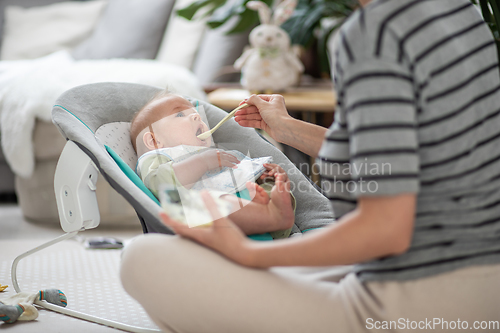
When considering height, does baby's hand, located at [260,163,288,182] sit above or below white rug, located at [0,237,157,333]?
above

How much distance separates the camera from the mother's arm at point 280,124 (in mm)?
934

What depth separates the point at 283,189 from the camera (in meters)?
0.93

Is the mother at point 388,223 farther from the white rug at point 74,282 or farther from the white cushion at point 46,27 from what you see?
the white cushion at point 46,27

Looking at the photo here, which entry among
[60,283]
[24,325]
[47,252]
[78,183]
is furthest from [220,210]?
[47,252]

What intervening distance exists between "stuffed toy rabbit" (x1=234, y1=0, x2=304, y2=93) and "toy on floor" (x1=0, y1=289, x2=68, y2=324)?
47.0 inches

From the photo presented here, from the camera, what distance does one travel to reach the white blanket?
65.1 inches

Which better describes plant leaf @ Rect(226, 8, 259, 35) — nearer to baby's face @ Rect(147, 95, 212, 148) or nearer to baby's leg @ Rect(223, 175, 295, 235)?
baby's face @ Rect(147, 95, 212, 148)

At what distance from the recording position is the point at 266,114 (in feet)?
3.21

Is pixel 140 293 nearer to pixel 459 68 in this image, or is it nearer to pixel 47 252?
pixel 459 68

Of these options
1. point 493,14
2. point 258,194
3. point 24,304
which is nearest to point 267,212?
point 258,194

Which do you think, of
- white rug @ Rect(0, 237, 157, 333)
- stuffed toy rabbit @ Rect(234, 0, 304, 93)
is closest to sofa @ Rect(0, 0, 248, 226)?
stuffed toy rabbit @ Rect(234, 0, 304, 93)

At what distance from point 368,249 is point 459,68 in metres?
0.25

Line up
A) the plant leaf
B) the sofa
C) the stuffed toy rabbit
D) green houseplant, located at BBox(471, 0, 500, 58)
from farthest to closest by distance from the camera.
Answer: the sofa → the plant leaf → the stuffed toy rabbit → green houseplant, located at BBox(471, 0, 500, 58)

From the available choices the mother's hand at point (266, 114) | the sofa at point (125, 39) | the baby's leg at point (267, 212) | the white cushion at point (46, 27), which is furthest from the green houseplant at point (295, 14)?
the baby's leg at point (267, 212)
